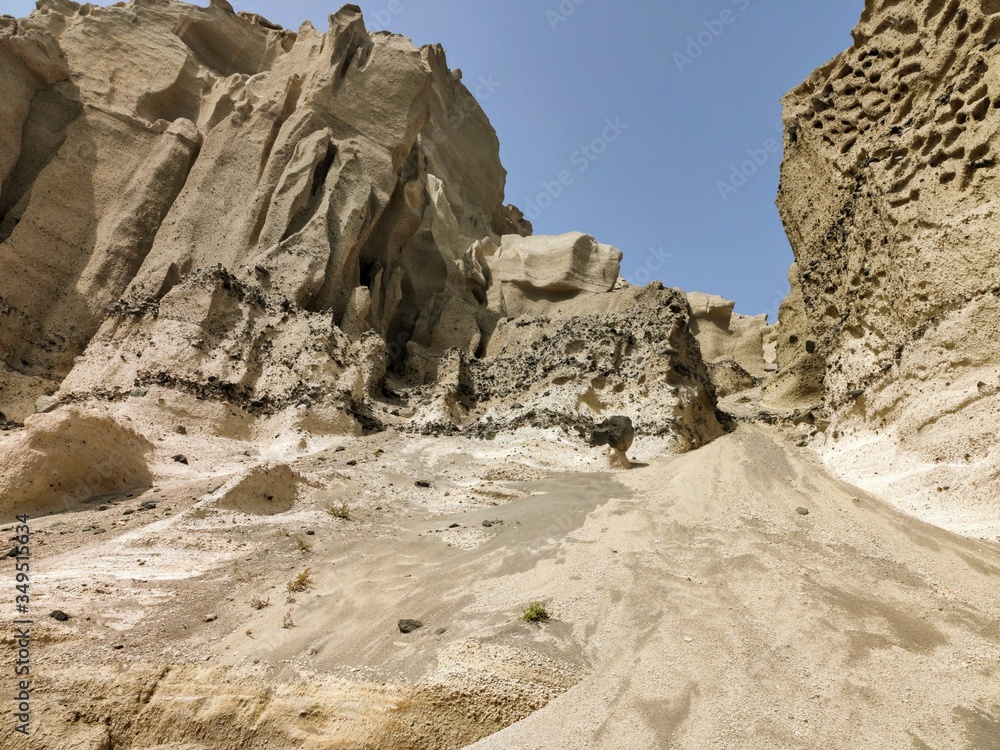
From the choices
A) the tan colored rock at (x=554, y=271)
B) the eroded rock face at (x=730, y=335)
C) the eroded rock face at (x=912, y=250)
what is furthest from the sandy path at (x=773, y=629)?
the eroded rock face at (x=730, y=335)

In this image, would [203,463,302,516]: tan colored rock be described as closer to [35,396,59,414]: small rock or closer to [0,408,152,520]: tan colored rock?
[0,408,152,520]: tan colored rock

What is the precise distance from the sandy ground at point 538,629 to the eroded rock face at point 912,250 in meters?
1.19

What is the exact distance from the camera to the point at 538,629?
12.3 feet

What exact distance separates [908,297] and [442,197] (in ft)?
56.2

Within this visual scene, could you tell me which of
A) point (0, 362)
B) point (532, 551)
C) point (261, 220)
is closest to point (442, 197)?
point (261, 220)

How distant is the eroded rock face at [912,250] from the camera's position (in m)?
6.16

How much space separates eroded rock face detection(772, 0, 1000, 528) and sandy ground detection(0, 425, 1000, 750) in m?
1.19

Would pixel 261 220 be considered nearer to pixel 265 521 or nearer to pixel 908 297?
pixel 265 521

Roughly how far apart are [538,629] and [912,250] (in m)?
6.72

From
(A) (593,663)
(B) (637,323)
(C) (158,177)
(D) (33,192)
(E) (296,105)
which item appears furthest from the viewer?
(E) (296,105)

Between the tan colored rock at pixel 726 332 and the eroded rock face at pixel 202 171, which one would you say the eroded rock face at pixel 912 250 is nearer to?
the eroded rock face at pixel 202 171

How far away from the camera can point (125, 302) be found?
1323 centimetres

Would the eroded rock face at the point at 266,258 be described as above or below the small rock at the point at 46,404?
above

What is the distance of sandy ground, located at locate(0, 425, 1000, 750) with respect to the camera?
299 cm
